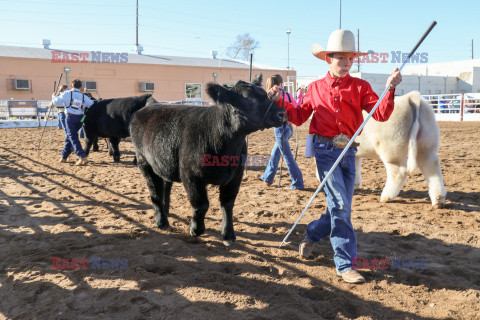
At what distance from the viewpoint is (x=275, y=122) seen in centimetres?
368

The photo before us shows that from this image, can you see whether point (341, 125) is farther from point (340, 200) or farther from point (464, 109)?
point (464, 109)

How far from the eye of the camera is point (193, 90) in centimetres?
3434

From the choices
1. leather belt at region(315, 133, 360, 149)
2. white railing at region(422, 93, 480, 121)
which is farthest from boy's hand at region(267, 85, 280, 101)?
white railing at region(422, 93, 480, 121)

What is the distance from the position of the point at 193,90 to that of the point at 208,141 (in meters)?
31.2

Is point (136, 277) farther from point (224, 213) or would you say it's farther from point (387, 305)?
point (387, 305)

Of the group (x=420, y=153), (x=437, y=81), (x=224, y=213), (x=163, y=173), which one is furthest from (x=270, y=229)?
(x=437, y=81)

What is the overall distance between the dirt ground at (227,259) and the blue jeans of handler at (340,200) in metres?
0.25

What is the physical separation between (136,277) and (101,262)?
54cm

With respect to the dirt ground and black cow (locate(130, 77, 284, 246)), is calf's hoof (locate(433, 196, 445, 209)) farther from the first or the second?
black cow (locate(130, 77, 284, 246))

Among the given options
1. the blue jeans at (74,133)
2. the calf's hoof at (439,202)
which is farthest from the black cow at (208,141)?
the blue jeans at (74,133)

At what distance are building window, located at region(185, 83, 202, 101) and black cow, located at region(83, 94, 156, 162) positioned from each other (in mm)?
24318

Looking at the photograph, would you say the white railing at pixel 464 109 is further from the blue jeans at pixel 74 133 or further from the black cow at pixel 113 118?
the blue jeans at pixel 74 133

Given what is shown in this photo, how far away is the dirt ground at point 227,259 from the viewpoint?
2.95 meters

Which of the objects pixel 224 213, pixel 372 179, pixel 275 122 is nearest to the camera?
pixel 275 122
